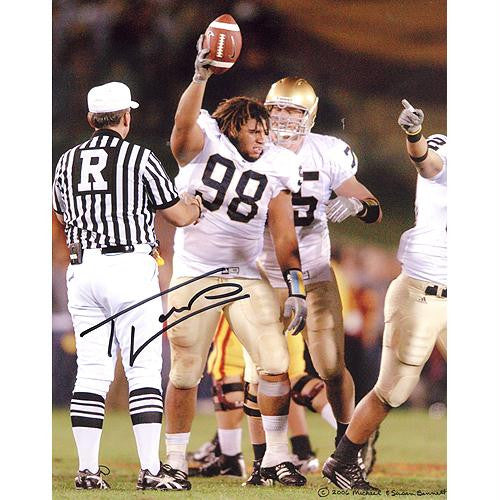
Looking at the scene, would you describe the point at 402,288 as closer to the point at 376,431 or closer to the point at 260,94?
the point at 376,431

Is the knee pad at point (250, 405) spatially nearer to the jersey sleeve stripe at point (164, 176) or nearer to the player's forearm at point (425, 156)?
the jersey sleeve stripe at point (164, 176)

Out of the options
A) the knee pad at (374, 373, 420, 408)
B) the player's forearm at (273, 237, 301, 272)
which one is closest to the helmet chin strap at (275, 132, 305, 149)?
the player's forearm at (273, 237, 301, 272)

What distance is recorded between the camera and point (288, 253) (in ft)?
13.0

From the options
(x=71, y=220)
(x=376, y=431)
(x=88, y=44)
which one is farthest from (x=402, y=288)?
(x=88, y=44)

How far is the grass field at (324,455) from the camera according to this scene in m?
3.95

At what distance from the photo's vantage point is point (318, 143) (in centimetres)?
403

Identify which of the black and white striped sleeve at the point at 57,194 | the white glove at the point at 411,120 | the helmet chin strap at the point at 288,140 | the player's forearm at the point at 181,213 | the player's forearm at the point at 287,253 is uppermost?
the white glove at the point at 411,120

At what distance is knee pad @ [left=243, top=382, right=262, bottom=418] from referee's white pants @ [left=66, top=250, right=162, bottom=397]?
1.19ft

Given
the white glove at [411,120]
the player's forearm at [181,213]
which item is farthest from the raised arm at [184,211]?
the white glove at [411,120]

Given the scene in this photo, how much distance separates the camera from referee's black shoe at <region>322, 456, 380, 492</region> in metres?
3.96

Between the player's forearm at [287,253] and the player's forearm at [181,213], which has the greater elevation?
the player's forearm at [181,213]

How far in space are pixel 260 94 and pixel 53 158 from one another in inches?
33.8

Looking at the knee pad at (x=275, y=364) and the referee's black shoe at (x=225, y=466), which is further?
the referee's black shoe at (x=225, y=466)

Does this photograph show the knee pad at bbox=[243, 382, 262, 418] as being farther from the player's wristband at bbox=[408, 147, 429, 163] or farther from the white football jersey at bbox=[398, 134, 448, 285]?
the player's wristband at bbox=[408, 147, 429, 163]
